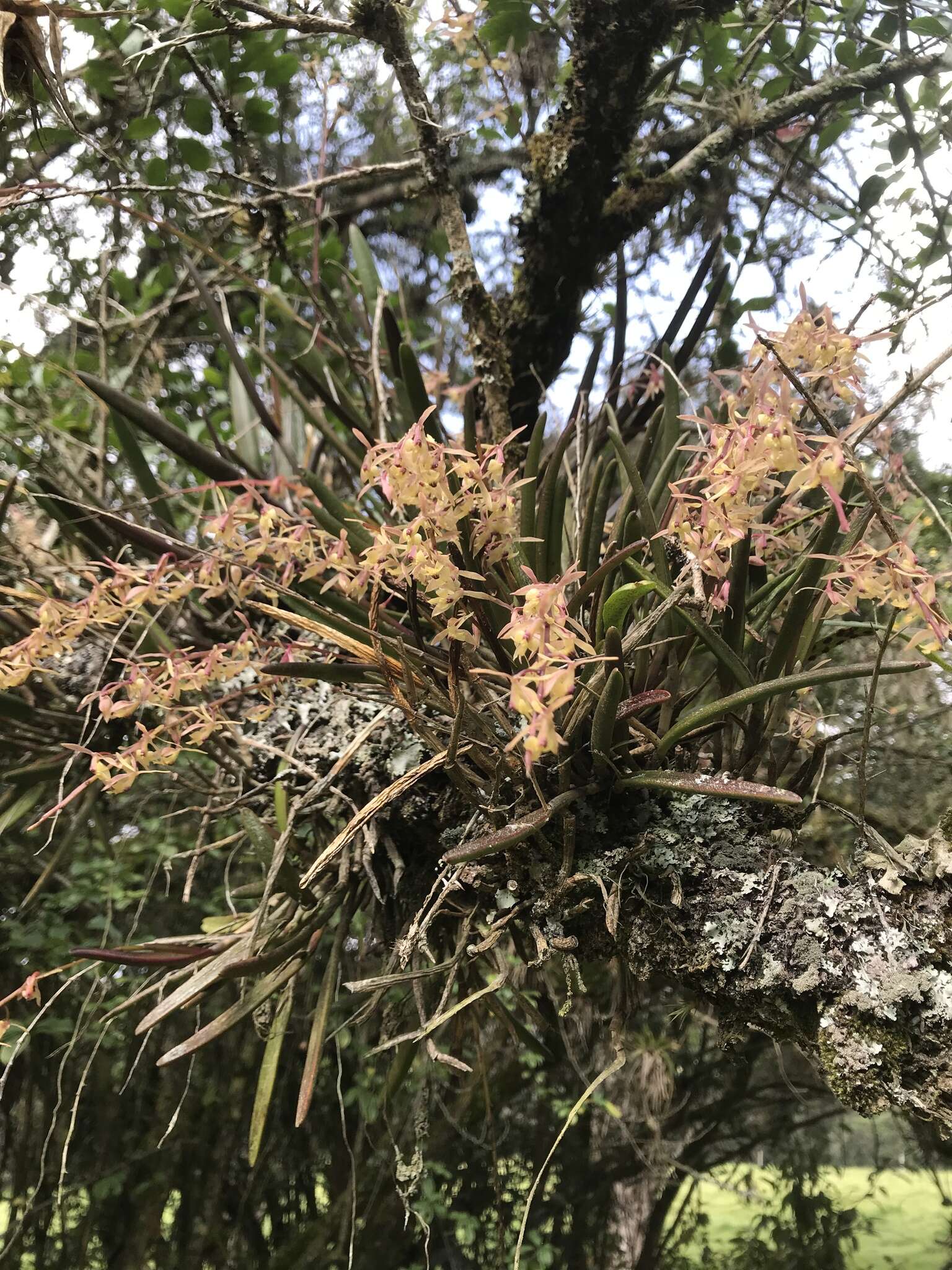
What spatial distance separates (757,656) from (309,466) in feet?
2.54

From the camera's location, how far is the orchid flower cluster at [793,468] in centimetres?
45

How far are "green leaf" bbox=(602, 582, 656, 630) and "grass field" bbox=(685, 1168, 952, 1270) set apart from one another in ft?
5.93

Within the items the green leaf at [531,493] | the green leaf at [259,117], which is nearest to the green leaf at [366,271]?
the green leaf at [259,117]

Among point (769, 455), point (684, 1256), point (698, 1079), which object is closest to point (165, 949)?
point (769, 455)

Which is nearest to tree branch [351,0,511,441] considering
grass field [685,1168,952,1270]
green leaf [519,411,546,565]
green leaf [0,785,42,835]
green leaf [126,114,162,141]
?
green leaf [519,411,546,565]

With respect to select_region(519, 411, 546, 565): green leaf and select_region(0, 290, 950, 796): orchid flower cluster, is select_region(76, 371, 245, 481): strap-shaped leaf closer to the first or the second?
select_region(0, 290, 950, 796): orchid flower cluster

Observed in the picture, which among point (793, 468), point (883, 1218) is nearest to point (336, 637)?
point (793, 468)

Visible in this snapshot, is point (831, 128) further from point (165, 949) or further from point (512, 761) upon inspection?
point (165, 949)

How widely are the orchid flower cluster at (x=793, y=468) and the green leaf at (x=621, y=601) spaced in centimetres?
4

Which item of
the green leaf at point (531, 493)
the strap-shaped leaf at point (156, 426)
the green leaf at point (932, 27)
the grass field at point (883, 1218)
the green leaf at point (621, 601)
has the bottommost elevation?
the grass field at point (883, 1218)

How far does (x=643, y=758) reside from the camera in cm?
63

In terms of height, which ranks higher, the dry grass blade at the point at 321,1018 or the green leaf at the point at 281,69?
the green leaf at the point at 281,69

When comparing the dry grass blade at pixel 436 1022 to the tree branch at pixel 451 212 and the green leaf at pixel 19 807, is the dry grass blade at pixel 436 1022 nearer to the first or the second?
the tree branch at pixel 451 212

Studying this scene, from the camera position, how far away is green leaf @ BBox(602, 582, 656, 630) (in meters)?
0.52
